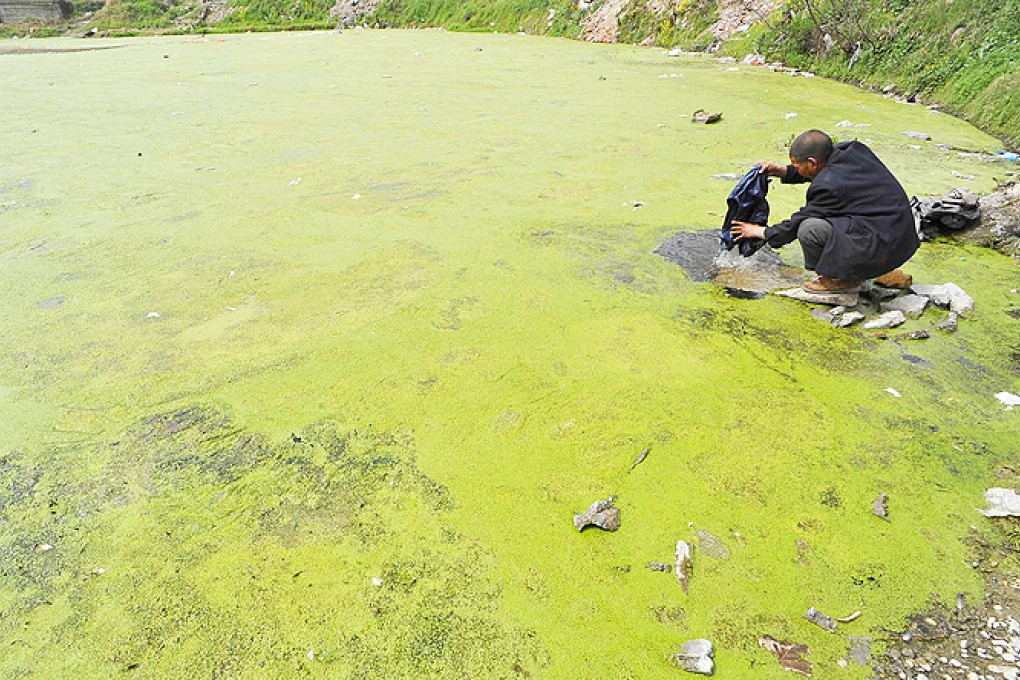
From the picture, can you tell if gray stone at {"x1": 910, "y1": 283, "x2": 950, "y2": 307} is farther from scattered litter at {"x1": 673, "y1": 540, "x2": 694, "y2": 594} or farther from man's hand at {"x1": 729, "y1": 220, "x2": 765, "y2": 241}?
scattered litter at {"x1": 673, "y1": 540, "x2": 694, "y2": 594}

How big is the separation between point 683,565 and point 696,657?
23 centimetres

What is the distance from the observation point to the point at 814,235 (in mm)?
2475

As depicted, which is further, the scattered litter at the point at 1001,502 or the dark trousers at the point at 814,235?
the dark trousers at the point at 814,235

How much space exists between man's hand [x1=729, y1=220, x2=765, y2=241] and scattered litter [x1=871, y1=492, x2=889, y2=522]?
1340mm

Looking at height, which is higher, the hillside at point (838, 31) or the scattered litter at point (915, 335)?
the hillside at point (838, 31)

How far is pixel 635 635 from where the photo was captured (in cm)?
128

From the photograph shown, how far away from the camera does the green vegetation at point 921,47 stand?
199 inches

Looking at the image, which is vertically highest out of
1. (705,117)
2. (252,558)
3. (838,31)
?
(838,31)

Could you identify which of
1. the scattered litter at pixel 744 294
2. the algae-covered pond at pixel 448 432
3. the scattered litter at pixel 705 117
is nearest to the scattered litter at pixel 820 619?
the algae-covered pond at pixel 448 432

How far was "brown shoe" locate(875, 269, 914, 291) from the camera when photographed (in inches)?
102

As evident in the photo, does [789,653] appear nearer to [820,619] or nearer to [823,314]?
[820,619]

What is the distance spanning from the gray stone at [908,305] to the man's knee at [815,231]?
0.39 m

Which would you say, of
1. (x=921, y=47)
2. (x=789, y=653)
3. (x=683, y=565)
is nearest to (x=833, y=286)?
(x=683, y=565)

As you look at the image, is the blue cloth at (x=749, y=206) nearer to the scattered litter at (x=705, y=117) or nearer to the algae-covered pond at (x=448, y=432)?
the algae-covered pond at (x=448, y=432)
